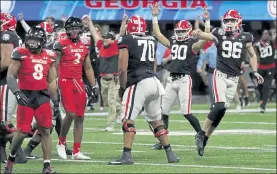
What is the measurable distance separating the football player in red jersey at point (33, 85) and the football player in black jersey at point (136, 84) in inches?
58.8

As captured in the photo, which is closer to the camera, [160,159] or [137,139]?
[160,159]

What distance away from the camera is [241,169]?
1412 centimetres

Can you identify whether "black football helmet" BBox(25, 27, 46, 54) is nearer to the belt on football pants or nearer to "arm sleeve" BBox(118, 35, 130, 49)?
"arm sleeve" BBox(118, 35, 130, 49)

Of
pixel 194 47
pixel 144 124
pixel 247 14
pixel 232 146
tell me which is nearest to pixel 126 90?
pixel 194 47

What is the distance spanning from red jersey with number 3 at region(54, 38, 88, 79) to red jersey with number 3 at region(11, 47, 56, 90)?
189cm

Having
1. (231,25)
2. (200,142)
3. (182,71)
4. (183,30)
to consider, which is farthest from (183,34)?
(200,142)

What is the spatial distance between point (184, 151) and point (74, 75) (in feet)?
8.16

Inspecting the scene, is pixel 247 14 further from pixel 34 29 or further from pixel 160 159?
pixel 34 29

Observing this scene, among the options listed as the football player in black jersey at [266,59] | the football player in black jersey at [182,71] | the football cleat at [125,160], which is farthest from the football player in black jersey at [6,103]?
the football player in black jersey at [266,59]

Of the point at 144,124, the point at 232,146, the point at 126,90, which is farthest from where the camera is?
the point at 144,124

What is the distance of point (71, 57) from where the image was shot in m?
15.8

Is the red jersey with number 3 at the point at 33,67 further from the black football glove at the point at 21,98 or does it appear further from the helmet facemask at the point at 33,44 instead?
the black football glove at the point at 21,98

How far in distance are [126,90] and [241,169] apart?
2.07 meters

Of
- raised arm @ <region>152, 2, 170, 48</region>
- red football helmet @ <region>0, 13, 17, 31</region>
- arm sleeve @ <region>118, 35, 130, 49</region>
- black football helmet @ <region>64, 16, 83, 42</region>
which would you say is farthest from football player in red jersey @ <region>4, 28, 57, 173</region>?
raised arm @ <region>152, 2, 170, 48</region>
